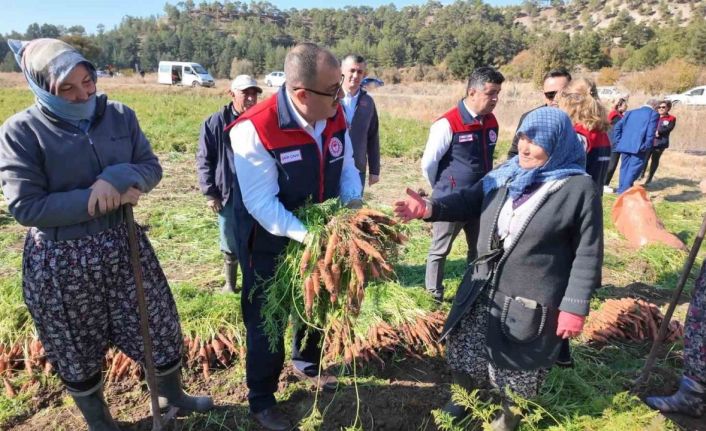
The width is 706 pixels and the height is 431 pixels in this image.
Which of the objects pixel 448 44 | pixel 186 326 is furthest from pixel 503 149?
pixel 448 44

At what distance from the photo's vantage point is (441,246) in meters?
4.07

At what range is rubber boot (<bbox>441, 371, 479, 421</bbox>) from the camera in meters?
2.71

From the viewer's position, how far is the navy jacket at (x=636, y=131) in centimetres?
812

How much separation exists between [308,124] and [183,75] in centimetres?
3910

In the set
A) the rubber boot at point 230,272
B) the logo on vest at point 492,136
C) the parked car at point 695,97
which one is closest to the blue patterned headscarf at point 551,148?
the logo on vest at point 492,136

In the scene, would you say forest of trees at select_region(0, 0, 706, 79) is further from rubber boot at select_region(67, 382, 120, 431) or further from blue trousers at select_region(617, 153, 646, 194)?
blue trousers at select_region(617, 153, 646, 194)

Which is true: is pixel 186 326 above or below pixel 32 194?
below

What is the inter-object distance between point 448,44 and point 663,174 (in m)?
68.4

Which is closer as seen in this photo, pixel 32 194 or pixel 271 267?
pixel 32 194

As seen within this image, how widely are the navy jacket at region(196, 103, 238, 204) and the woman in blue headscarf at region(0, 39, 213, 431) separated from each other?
51.1 inches

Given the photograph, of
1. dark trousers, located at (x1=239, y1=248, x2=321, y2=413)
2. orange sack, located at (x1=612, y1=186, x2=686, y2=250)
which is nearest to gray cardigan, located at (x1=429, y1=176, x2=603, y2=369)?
dark trousers, located at (x1=239, y1=248, x2=321, y2=413)

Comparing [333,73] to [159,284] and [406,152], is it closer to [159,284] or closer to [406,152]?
[159,284]

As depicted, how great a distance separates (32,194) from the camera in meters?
1.95

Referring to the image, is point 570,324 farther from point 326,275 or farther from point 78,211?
point 78,211
